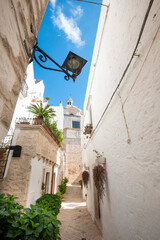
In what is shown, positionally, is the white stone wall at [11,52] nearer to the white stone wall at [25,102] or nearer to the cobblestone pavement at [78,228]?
the cobblestone pavement at [78,228]

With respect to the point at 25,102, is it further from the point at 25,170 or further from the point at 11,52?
the point at 11,52

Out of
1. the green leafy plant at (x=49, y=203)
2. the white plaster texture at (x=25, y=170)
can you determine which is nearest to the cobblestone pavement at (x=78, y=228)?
the green leafy plant at (x=49, y=203)

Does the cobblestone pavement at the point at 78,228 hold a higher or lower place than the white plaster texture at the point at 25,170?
lower

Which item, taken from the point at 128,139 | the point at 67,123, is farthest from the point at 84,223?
the point at 67,123

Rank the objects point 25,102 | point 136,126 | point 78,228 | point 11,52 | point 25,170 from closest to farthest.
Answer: point 11,52, point 136,126, point 25,170, point 78,228, point 25,102

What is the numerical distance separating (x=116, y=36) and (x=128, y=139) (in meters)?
2.44

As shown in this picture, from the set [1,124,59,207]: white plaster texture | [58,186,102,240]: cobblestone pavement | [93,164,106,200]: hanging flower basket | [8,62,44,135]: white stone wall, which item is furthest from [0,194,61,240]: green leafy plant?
[8,62,44,135]: white stone wall

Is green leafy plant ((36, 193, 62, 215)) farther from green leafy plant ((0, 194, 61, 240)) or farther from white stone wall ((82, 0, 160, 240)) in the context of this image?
white stone wall ((82, 0, 160, 240))

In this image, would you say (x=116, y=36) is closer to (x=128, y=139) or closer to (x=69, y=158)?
(x=128, y=139)

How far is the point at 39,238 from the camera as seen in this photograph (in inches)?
62.2

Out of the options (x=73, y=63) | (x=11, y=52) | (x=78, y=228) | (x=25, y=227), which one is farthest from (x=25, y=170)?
(x=11, y=52)

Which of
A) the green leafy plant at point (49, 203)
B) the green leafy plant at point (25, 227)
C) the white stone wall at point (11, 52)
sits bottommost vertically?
the green leafy plant at point (49, 203)

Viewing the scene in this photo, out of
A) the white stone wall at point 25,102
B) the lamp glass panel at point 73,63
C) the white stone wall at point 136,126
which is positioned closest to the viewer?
the white stone wall at point 136,126

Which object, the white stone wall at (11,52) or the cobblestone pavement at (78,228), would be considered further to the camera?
the cobblestone pavement at (78,228)
